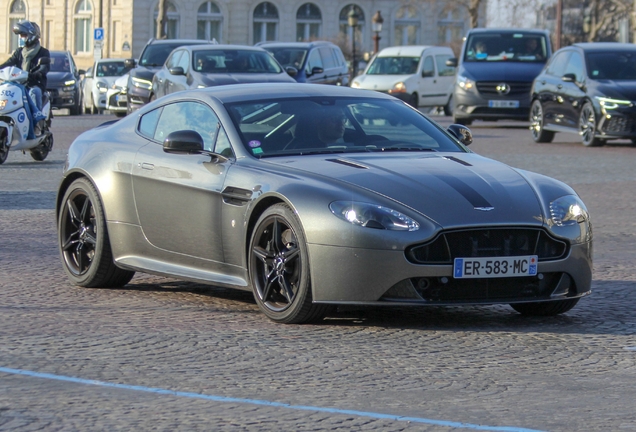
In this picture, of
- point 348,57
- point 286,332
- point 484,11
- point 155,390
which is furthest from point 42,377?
point 484,11

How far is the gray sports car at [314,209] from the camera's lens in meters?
6.98

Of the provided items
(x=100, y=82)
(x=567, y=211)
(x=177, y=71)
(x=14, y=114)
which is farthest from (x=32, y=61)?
(x=100, y=82)

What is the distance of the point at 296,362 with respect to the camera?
6.23 metres

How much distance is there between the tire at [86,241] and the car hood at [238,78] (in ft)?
45.8

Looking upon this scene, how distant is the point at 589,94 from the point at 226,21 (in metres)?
76.3

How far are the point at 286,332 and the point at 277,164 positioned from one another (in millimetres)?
1052

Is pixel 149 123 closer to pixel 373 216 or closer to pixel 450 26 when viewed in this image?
pixel 373 216

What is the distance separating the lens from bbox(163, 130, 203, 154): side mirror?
8023mm

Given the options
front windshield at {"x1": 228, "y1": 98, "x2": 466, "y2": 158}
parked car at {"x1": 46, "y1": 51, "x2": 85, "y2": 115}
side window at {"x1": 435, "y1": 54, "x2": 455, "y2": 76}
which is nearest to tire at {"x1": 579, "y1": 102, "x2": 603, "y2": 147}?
side window at {"x1": 435, "y1": 54, "x2": 455, "y2": 76}

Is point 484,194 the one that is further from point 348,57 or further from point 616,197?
point 348,57

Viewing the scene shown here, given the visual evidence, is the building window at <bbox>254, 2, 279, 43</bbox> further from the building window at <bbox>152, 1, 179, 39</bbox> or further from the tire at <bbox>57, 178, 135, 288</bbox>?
the tire at <bbox>57, 178, 135, 288</bbox>

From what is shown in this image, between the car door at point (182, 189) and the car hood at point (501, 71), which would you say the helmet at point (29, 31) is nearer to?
the car door at point (182, 189)

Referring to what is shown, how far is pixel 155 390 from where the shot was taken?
5.57 metres

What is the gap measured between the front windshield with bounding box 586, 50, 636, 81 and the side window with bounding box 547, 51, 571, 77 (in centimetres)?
71
